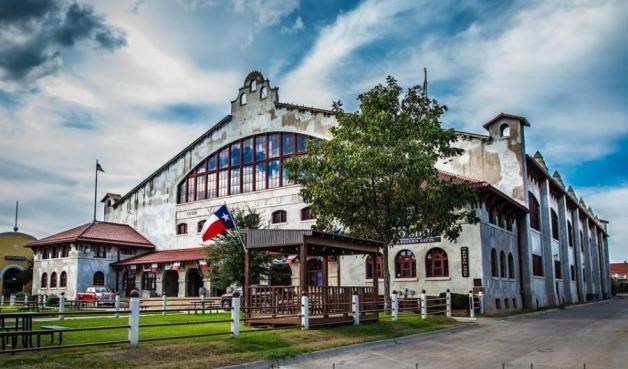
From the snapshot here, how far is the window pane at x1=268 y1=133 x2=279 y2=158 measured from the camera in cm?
4600

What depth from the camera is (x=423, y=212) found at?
91.0 feet

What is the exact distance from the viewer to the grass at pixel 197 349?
1173 cm

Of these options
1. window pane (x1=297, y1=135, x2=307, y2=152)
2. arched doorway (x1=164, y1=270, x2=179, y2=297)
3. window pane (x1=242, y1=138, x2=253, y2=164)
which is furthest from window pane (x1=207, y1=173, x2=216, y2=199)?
window pane (x1=297, y1=135, x2=307, y2=152)

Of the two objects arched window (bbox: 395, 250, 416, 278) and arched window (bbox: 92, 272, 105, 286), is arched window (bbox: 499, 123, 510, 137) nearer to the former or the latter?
arched window (bbox: 395, 250, 416, 278)

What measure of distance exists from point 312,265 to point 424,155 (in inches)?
645

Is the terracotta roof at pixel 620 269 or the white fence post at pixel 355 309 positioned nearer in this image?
the white fence post at pixel 355 309

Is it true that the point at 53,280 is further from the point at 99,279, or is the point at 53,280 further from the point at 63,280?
the point at 99,279

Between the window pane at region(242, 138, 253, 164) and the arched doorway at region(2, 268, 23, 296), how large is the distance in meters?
29.3

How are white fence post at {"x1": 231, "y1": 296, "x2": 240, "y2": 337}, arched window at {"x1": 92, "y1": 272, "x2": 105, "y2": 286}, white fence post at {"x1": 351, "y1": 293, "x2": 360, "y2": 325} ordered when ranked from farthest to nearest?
arched window at {"x1": 92, "y1": 272, "x2": 105, "y2": 286}
white fence post at {"x1": 351, "y1": 293, "x2": 360, "y2": 325}
white fence post at {"x1": 231, "y1": 296, "x2": 240, "y2": 337}

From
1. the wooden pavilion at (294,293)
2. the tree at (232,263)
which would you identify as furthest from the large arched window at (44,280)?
the wooden pavilion at (294,293)

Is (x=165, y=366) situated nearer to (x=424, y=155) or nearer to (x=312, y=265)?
(x=424, y=155)

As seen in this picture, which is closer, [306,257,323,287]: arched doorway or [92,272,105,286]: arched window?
[306,257,323,287]: arched doorway

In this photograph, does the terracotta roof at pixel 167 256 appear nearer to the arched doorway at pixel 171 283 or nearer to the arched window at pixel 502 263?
the arched doorway at pixel 171 283

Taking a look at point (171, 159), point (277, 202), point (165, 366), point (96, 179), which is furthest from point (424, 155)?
point (96, 179)
